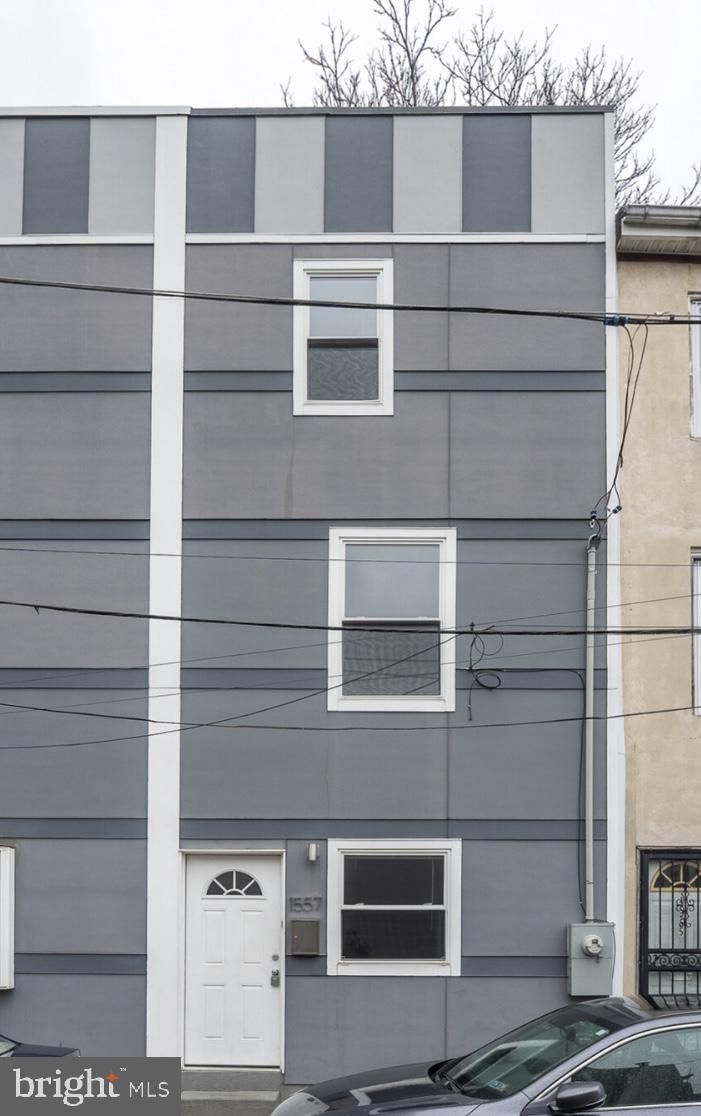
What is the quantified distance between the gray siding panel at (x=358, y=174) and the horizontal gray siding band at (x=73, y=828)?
636 centimetres

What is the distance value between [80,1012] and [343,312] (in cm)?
744

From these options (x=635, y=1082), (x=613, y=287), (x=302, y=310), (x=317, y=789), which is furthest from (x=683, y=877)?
(x=302, y=310)

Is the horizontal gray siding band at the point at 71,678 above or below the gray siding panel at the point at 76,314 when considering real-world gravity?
below

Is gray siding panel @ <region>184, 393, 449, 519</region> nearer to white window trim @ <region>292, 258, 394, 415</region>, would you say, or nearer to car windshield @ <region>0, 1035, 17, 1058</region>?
white window trim @ <region>292, 258, 394, 415</region>

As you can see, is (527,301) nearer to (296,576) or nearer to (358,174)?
(358,174)

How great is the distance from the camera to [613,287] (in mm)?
12094

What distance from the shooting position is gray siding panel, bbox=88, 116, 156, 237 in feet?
40.3

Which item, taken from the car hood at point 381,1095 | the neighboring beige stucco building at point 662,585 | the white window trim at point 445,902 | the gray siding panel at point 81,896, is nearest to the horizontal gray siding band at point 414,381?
the neighboring beige stucco building at point 662,585

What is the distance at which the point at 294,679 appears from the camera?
1174 cm

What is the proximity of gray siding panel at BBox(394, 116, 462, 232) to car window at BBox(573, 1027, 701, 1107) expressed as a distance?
26.9 feet

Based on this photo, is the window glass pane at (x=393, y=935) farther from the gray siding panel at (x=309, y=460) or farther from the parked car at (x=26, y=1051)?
the gray siding panel at (x=309, y=460)

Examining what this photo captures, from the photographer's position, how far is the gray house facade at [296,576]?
452 inches

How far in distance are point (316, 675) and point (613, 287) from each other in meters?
4.97

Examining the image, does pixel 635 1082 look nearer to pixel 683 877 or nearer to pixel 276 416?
pixel 683 877
